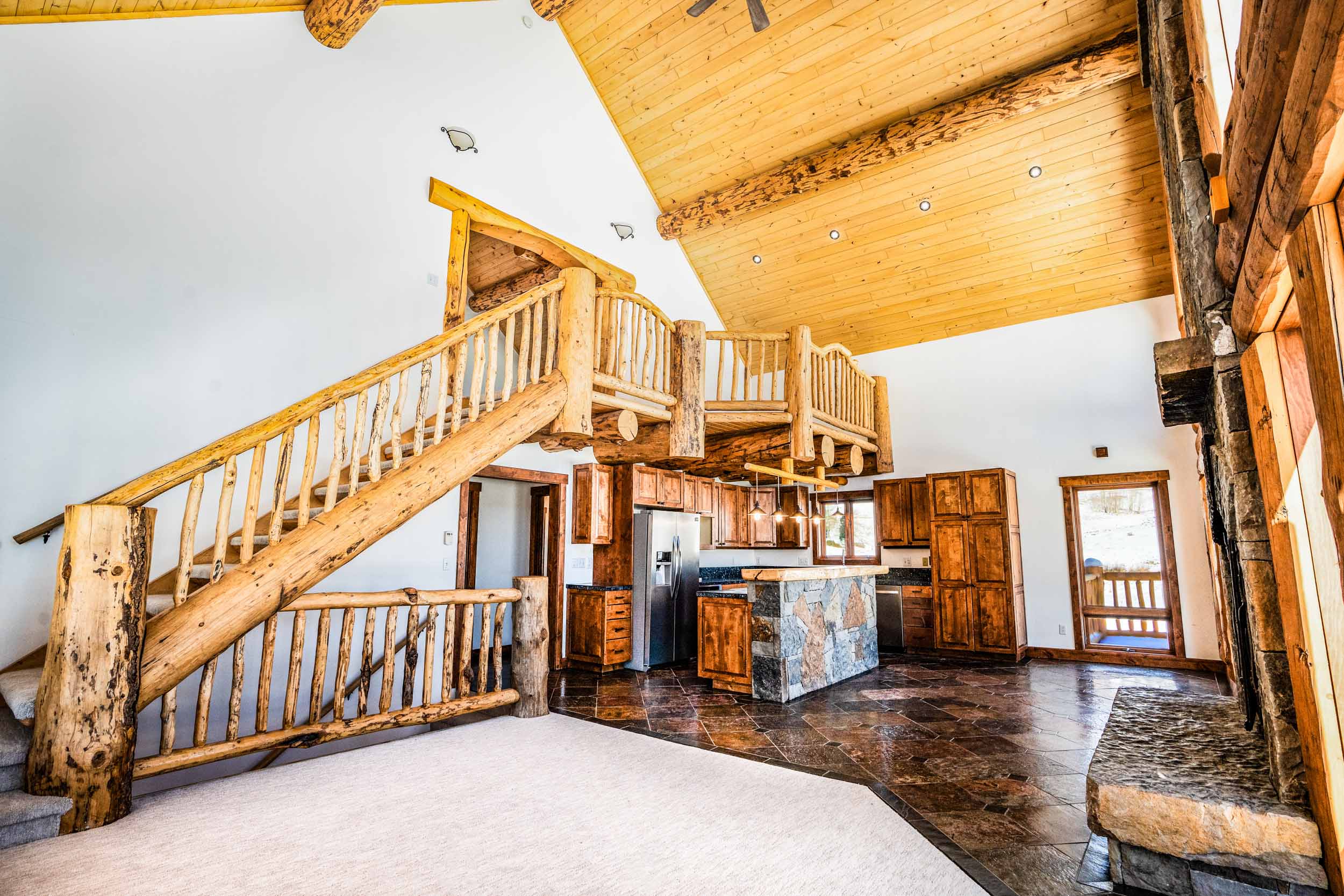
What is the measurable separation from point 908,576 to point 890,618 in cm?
59

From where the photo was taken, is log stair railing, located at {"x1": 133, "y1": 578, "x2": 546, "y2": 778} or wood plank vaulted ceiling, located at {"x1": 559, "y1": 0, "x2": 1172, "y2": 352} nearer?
log stair railing, located at {"x1": 133, "y1": 578, "x2": 546, "y2": 778}

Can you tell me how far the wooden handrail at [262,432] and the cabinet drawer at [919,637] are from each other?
6552mm

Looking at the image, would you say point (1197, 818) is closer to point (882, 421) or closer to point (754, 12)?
point (754, 12)

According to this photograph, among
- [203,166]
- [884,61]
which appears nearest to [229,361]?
[203,166]

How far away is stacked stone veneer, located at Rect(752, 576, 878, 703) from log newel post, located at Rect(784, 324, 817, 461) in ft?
3.95

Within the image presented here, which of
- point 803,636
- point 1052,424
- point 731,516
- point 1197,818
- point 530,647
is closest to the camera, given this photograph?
point 1197,818

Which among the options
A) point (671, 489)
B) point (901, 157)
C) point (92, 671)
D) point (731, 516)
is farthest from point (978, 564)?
point (92, 671)

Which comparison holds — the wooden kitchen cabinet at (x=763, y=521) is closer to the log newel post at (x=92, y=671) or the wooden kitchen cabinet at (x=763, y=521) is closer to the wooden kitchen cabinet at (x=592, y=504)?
the wooden kitchen cabinet at (x=592, y=504)

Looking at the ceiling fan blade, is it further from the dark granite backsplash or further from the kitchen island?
the dark granite backsplash

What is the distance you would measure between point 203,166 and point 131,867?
4.01 meters

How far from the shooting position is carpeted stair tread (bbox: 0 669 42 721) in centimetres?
256

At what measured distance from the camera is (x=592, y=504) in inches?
285

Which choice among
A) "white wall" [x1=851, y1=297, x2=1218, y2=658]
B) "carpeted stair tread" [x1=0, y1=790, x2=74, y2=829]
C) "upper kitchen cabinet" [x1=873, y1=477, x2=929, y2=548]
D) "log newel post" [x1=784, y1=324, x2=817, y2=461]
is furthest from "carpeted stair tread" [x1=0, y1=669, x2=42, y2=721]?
"white wall" [x1=851, y1=297, x2=1218, y2=658]

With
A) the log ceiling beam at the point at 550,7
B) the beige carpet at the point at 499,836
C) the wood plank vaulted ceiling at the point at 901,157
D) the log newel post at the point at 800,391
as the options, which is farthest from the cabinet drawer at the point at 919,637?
the log ceiling beam at the point at 550,7
